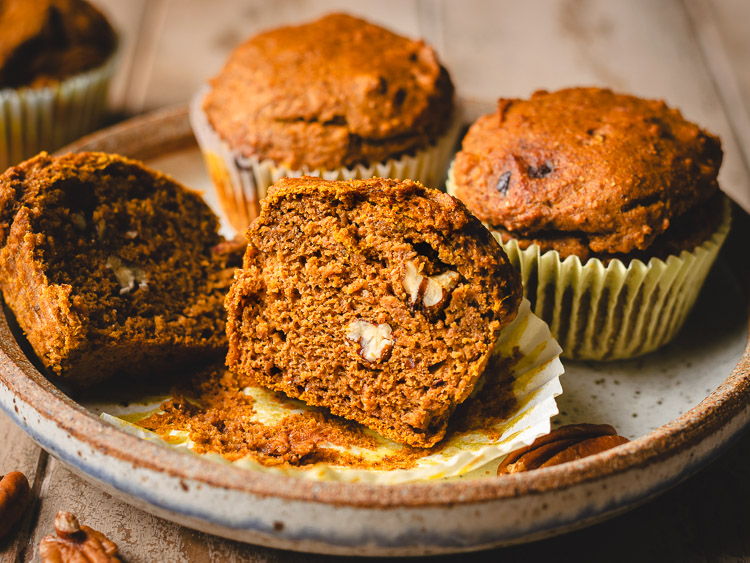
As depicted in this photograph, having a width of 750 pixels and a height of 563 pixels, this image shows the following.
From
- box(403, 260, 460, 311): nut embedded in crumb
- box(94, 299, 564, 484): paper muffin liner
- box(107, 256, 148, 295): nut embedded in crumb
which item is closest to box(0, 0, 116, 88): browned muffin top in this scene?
box(107, 256, 148, 295): nut embedded in crumb

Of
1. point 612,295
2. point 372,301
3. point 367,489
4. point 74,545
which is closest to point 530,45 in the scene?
point 612,295

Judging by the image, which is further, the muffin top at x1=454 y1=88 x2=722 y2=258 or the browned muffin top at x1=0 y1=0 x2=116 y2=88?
the browned muffin top at x1=0 y1=0 x2=116 y2=88

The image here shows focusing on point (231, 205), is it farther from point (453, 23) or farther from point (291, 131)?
point (453, 23)

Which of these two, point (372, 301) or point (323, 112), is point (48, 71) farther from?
point (372, 301)

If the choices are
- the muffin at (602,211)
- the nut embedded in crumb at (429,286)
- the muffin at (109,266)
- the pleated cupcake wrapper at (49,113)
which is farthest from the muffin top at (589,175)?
the pleated cupcake wrapper at (49,113)

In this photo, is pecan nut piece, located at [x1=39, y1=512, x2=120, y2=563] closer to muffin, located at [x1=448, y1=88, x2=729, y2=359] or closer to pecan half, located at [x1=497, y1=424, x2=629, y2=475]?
pecan half, located at [x1=497, y1=424, x2=629, y2=475]

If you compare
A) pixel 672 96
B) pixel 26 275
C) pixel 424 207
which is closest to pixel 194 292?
pixel 26 275

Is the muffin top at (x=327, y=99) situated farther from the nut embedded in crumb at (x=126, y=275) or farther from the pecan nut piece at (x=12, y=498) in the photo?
the pecan nut piece at (x=12, y=498)
